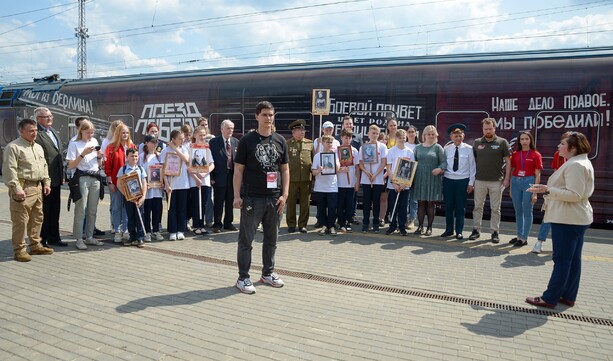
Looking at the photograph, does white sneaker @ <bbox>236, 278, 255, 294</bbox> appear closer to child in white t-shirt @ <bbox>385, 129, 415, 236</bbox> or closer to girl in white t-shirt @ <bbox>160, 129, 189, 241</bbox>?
girl in white t-shirt @ <bbox>160, 129, 189, 241</bbox>

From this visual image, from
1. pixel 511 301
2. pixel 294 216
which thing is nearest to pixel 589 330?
pixel 511 301

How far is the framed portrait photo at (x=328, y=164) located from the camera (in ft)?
24.7

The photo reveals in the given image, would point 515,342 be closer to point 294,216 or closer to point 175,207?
point 294,216

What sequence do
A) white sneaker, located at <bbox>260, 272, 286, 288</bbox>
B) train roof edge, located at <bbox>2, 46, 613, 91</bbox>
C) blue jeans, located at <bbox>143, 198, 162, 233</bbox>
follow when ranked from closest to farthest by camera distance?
1. white sneaker, located at <bbox>260, 272, 286, 288</bbox>
2. blue jeans, located at <bbox>143, 198, 162, 233</bbox>
3. train roof edge, located at <bbox>2, 46, 613, 91</bbox>

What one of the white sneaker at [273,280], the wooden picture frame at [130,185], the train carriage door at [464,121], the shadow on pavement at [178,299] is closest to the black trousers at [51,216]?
the wooden picture frame at [130,185]

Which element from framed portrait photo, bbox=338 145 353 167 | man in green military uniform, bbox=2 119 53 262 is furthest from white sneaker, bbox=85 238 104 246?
framed portrait photo, bbox=338 145 353 167

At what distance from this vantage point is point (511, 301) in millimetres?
4594

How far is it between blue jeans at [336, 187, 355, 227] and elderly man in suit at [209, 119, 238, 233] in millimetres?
1895

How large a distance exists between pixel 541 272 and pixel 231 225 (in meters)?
4.92

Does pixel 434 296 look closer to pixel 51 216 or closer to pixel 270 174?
pixel 270 174

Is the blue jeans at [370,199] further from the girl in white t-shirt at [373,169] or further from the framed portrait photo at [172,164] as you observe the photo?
the framed portrait photo at [172,164]

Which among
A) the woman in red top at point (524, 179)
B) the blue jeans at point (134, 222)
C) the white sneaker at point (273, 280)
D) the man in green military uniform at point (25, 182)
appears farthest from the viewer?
the woman in red top at point (524, 179)

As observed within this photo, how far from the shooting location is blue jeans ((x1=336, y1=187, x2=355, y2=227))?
25.5 feet

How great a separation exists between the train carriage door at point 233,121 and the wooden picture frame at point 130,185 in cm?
414
